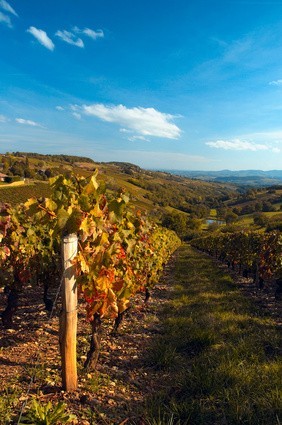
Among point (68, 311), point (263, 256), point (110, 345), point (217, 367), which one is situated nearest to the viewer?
point (68, 311)

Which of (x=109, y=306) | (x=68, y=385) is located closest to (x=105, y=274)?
(x=109, y=306)

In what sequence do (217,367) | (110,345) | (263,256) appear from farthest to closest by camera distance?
(263,256) → (110,345) → (217,367)

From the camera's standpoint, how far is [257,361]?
17.6 ft

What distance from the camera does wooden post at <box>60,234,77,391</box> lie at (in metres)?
4.05

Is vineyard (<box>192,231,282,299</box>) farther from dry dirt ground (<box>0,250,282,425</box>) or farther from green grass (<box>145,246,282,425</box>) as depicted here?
dry dirt ground (<box>0,250,282,425</box>)

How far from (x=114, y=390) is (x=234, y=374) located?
1.97 m

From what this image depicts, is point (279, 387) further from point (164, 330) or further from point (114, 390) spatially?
point (164, 330)

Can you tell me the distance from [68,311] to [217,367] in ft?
9.17

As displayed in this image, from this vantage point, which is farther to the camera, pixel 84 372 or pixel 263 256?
pixel 263 256

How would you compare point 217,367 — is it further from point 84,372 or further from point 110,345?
point 110,345

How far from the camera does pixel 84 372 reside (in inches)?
199

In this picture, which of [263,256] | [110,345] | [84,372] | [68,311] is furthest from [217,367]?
[263,256]

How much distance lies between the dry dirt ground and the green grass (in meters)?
0.31

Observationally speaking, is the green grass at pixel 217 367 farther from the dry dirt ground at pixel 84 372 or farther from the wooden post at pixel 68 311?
the wooden post at pixel 68 311
